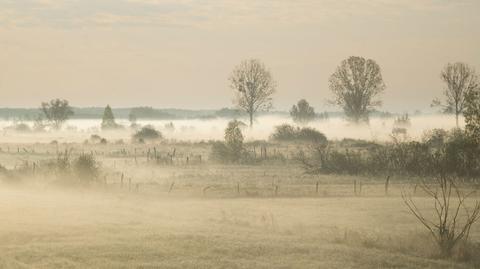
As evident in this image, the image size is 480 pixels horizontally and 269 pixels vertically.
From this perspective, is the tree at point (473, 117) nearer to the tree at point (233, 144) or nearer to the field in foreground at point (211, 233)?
the field in foreground at point (211, 233)

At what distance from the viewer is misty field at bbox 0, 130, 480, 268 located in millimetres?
21328

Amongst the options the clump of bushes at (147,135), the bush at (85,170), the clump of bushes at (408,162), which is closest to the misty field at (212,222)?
the bush at (85,170)

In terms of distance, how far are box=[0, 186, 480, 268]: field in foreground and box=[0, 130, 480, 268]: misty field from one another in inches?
1.5

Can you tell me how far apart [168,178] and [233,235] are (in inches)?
979

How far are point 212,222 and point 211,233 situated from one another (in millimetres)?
4238

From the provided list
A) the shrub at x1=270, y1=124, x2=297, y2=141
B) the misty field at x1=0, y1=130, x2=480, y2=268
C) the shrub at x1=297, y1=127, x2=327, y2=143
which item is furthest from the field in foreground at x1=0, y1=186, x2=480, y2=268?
the shrub at x1=270, y1=124, x2=297, y2=141

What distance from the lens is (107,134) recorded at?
129 metres

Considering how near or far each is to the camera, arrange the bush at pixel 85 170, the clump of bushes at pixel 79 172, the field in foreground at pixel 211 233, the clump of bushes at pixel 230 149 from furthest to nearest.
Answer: the clump of bushes at pixel 230 149
the bush at pixel 85 170
the clump of bushes at pixel 79 172
the field in foreground at pixel 211 233

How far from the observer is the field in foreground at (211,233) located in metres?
21.1

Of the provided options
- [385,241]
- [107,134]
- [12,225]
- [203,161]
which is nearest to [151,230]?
[12,225]

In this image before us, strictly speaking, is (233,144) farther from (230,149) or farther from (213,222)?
(213,222)

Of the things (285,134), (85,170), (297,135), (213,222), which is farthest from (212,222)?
(285,134)

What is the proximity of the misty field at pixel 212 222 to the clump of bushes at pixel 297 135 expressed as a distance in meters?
37.0

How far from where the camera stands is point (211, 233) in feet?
82.3
